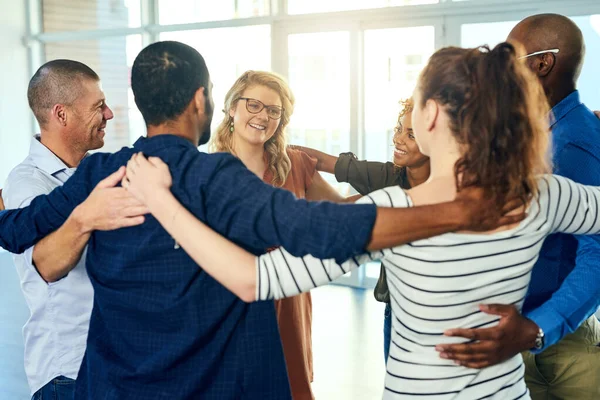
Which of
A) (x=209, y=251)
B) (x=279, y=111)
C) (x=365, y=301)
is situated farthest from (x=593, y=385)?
(x=365, y=301)

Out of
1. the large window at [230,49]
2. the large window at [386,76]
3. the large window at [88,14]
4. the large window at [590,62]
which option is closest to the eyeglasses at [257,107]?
the large window at [590,62]

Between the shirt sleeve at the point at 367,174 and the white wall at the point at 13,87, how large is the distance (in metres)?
7.77

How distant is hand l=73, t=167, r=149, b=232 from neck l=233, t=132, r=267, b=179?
4.92ft

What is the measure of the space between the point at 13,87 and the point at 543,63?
9.06 meters

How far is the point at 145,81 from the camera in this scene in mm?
1399

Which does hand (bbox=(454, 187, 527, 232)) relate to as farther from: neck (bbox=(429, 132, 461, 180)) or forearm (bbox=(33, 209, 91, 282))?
forearm (bbox=(33, 209, 91, 282))

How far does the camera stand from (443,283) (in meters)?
1.30

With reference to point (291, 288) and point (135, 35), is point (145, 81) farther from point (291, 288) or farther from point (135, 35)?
point (135, 35)

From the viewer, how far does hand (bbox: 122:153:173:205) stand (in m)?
1.32

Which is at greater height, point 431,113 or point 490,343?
point 431,113

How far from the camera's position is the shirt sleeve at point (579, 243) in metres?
1.44

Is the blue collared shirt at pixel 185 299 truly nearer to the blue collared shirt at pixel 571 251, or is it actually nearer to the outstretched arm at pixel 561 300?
the outstretched arm at pixel 561 300

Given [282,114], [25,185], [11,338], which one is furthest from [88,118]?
[11,338]

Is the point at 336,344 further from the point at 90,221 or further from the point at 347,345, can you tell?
the point at 90,221
